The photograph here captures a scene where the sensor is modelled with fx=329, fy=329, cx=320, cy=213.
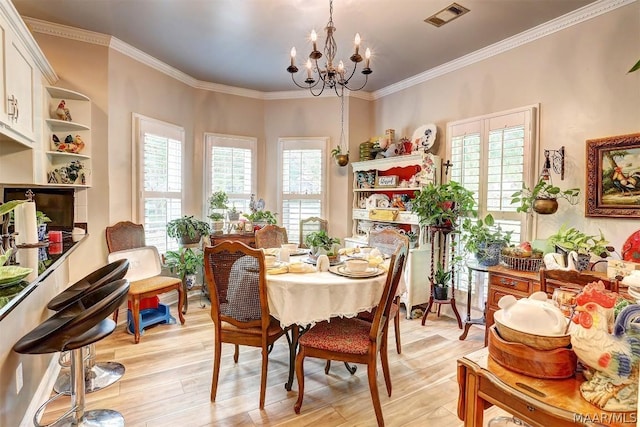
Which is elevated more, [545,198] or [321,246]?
[545,198]

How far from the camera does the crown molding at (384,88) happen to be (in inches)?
110

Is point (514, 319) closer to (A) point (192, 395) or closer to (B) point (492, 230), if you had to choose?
(A) point (192, 395)

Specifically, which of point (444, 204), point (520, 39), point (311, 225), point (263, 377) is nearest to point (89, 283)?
point (263, 377)

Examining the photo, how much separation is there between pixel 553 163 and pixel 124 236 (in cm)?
435

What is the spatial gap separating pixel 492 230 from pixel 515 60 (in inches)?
67.7

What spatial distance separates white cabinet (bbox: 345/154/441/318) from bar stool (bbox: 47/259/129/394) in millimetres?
2793

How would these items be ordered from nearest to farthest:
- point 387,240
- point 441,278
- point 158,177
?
1. point 387,240
2. point 441,278
3. point 158,177

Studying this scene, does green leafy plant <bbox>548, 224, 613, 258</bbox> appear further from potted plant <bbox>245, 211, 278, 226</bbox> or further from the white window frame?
potted plant <bbox>245, 211, 278, 226</bbox>

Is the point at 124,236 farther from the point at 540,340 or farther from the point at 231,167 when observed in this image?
the point at 540,340

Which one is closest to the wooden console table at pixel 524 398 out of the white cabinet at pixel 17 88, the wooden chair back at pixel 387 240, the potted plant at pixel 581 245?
the wooden chair back at pixel 387 240

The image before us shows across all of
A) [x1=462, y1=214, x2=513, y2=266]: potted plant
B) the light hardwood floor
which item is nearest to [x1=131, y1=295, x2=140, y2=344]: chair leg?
the light hardwood floor

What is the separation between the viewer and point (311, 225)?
4.91 m

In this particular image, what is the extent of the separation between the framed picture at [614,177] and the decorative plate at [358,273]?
6.35ft

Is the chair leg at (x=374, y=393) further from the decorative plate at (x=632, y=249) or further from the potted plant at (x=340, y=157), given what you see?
the potted plant at (x=340, y=157)
